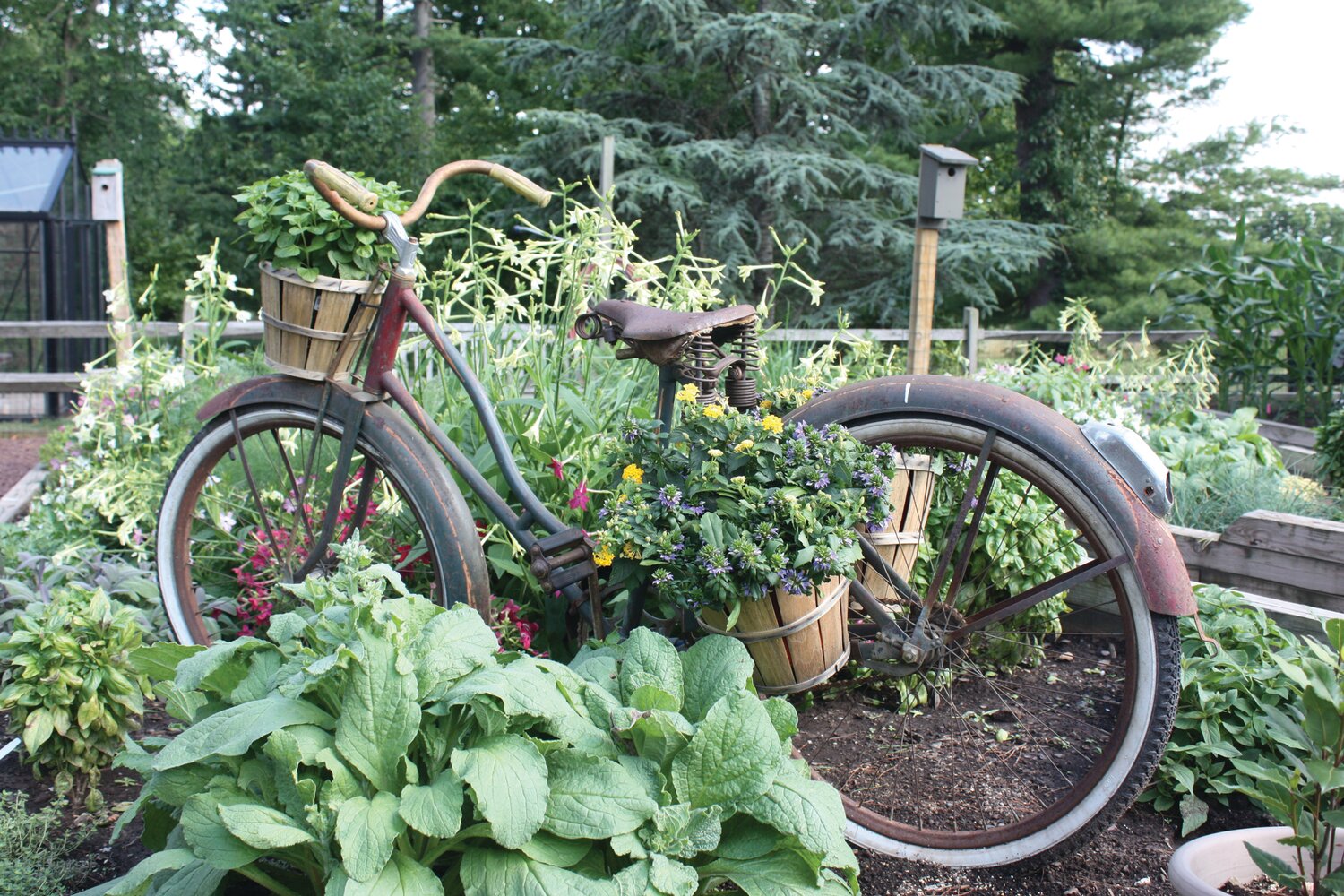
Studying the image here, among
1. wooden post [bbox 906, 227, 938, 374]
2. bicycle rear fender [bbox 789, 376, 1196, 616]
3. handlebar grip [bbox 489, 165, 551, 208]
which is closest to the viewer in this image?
bicycle rear fender [bbox 789, 376, 1196, 616]

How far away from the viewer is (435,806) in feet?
4.54

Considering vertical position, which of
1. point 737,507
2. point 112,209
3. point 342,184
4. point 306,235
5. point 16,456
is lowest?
point 16,456

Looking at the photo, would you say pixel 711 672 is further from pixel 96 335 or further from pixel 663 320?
pixel 96 335

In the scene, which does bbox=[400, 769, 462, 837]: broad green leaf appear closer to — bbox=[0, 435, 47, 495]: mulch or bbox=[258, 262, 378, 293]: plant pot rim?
bbox=[258, 262, 378, 293]: plant pot rim

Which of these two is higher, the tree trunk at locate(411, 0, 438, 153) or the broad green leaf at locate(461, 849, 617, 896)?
the tree trunk at locate(411, 0, 438, 153)

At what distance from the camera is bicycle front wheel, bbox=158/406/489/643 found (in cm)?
225

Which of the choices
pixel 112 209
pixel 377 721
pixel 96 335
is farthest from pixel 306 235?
pixel 96 335

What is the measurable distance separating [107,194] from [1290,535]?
22.0ft

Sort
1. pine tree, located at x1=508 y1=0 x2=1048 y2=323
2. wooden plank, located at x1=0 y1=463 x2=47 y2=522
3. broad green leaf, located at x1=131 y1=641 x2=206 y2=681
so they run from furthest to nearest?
pine tree, located at x1=508 y1=0 x2=1048 y2=323, wooden plank, located at x1=0 y1=463 x2=47 y2=522, broad green leaf, located at x1=131 y1=641 x2=206 y2=681

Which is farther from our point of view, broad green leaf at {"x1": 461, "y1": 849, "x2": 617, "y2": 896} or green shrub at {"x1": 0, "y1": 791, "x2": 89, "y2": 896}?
green shrub at {"x1": 0, "y1": 791, "x2": 89, "y2": 896}

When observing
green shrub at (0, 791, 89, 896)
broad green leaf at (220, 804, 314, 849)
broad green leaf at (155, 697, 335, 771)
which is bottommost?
green shrub at (0, 791, 89, 896)

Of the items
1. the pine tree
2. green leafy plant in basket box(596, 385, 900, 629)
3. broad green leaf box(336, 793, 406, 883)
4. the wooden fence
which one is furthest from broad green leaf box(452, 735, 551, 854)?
the pine tree

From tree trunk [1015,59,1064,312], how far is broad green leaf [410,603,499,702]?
14154 millimetres

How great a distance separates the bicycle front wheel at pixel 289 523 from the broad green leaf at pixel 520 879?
679 mm
